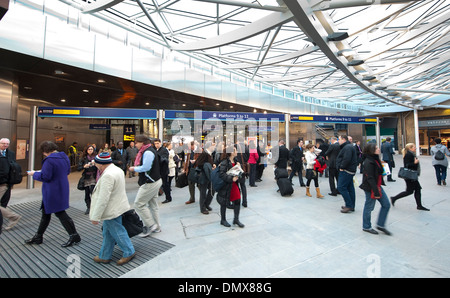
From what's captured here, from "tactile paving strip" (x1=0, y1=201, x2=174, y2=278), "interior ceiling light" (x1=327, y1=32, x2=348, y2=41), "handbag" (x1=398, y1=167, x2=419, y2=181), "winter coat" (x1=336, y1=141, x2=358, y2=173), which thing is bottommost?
"tactile paving strip" (x1=0, y1=201, x2=174, y2=278)

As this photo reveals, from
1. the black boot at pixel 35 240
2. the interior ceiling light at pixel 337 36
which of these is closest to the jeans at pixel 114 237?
the black boot at pixel 35 240

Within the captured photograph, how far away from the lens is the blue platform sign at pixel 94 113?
8.49 m

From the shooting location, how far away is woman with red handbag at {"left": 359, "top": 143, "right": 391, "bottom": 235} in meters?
3.71

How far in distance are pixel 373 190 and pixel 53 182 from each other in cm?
586

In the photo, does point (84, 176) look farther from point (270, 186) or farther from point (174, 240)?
point (270, 186)

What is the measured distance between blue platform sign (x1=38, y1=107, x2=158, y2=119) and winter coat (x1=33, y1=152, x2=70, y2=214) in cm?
569

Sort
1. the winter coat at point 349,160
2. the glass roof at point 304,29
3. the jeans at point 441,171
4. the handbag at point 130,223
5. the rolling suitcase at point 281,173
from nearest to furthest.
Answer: the handbag at point 130,223 < the winter coat at point 349,160 < the rolling suitcase at point 281,173 < the jeans at point 441,171 < the glass roof at point 304,29

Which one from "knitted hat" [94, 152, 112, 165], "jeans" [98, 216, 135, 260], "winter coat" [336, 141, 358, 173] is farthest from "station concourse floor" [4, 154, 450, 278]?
"knitted hat" [94, 152, 112, 165]

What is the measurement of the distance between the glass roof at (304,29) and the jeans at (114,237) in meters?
7.38

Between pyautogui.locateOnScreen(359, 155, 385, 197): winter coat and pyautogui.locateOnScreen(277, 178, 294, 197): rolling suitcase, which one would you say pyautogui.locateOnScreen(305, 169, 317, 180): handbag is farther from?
pyautogui.locateOnScreen(359, 155, 385, 197): winter coat

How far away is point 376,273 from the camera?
2.48 m

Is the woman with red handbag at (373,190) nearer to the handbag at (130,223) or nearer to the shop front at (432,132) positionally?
the handbag at (130,223)

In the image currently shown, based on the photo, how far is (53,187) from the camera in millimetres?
3383

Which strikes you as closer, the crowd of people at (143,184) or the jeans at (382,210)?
the crowd of people at (143,184)
